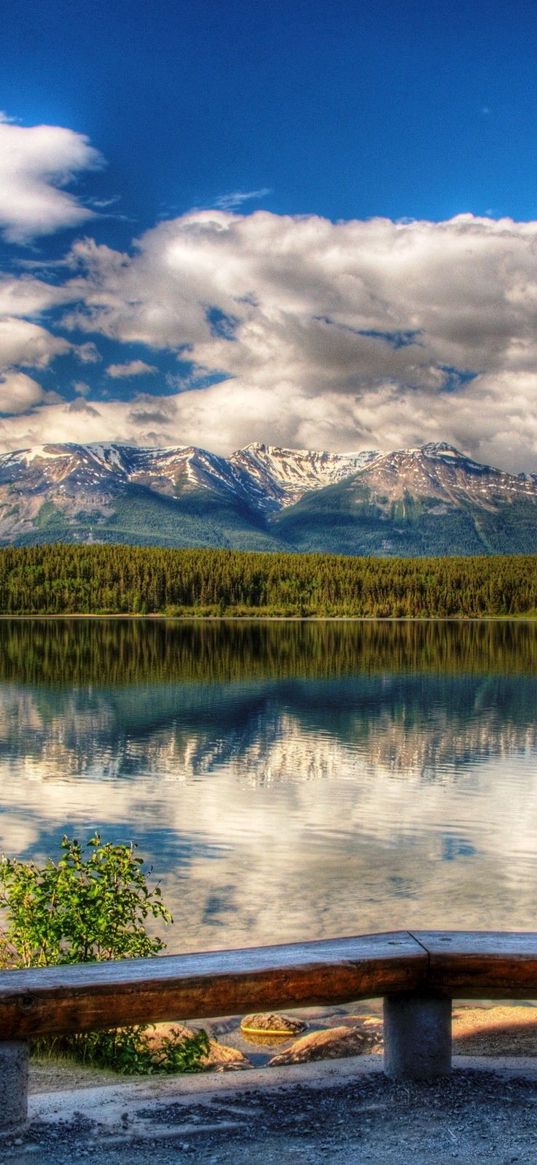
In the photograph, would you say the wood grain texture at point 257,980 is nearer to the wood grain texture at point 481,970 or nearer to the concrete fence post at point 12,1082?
the wood grain texture at point 481,970

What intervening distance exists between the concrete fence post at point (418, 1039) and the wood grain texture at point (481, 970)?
196 mm

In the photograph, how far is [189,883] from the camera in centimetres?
2244

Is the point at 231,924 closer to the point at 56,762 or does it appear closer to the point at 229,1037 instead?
the point at 229,1037

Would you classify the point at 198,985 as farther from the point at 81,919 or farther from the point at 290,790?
the point at 290,790

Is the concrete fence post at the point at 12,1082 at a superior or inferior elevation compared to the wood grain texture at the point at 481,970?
inferior

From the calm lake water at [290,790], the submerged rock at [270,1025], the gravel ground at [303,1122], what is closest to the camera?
the gravel ground at [303,1122]

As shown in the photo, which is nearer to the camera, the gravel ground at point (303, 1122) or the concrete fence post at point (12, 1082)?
the gravel ground at point (303, 1122)

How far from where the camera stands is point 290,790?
35.7 m

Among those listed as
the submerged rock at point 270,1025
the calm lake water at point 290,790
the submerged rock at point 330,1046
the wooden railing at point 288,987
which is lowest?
the calm lake water at point 290,790

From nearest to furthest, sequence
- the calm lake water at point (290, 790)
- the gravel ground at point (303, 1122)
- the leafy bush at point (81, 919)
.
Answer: the gravel ground at point (303, 1122), the leafy bush at point (81, 919), the calm lake water at point (290, 790)

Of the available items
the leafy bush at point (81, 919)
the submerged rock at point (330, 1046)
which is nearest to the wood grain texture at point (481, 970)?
the leafy bush at point (81, 919)

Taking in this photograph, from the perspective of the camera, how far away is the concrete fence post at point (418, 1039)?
7383 mm

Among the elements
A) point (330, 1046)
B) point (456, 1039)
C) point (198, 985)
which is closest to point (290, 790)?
point (330, 1046)

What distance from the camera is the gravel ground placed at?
6.31 metres
